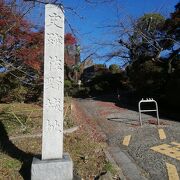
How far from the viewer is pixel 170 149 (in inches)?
287

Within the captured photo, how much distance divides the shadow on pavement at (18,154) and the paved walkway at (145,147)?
177cm

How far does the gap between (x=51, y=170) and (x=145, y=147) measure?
10.7 feet

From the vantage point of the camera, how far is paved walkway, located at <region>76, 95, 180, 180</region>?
18.6 ft

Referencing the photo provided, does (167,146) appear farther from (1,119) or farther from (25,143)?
(1,119)

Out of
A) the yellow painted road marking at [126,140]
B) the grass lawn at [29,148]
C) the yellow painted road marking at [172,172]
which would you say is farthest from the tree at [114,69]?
the yellow painted road marking at [172,172]

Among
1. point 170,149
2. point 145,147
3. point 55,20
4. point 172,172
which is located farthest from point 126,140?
point 55,20

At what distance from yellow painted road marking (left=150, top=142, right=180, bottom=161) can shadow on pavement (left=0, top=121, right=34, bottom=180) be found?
9.83ft

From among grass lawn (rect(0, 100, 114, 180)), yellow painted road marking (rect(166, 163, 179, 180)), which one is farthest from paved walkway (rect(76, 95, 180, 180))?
grass lawn (rect(0, 100, 114, 180))

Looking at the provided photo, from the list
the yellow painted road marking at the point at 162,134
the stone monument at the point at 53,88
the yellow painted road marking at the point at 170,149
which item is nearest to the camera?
the stone monument at the point at 53,88

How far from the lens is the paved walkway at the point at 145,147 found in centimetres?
567

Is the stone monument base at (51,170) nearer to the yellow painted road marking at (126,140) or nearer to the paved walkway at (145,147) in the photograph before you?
the paved walkway at (145,147)

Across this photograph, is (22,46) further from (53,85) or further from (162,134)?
(53,85)

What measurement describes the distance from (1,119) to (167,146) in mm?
5644

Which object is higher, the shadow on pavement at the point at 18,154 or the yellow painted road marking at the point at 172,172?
the shadow on pavement at the point at 18,154
